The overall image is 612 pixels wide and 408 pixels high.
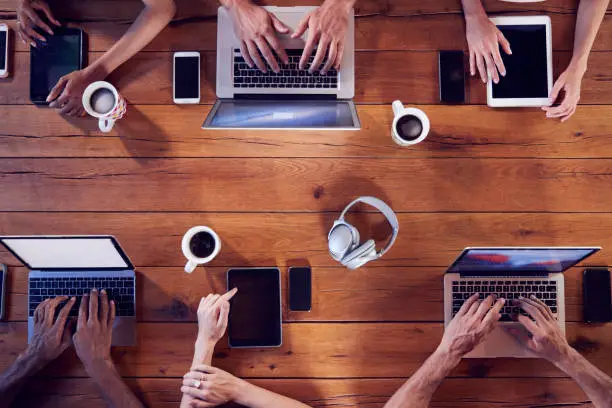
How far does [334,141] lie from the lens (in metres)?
1.88

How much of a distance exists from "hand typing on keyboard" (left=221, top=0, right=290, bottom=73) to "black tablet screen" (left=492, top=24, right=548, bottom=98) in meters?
0.83

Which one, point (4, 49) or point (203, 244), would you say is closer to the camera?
point (203, 244)

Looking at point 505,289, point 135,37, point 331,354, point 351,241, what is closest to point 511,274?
point 505,289

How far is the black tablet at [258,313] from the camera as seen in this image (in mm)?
1825

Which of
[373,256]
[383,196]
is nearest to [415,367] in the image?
[373,256]

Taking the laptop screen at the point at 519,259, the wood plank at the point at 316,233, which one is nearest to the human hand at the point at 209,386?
the wood plank at the point at 316,233

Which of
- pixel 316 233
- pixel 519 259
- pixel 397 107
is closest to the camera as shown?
pixel 519 259

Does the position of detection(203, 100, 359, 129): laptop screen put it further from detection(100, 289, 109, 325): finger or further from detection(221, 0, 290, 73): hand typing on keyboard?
detection(100, 289, 109, 325): finger

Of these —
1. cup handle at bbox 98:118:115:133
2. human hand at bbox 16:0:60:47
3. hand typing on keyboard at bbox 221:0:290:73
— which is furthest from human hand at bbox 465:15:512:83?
Answer: human hand at bbox 16:0:60:47

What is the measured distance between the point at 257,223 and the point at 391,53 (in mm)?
839

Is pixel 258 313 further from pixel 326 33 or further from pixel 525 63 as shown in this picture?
pixel 525 63

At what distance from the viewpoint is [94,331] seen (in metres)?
1.79

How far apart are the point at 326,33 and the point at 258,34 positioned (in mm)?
235

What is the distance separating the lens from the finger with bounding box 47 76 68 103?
1.82 m
